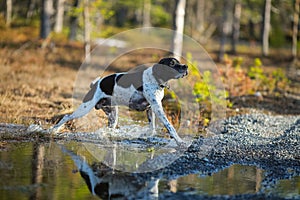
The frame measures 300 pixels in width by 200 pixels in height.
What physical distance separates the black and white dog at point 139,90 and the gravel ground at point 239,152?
0.78 meters

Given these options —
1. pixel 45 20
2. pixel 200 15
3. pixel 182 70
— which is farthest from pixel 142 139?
pixel 200 15

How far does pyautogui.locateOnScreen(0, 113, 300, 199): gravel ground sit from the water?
6.1 inches

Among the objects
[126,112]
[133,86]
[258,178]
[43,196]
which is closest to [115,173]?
[43,196]

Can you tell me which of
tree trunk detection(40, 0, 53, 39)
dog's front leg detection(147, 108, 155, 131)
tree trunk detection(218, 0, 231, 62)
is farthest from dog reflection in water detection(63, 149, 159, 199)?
tree trunk detection(218, 0, 231, 62)

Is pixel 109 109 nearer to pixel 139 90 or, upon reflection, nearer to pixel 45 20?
pixel 139 90

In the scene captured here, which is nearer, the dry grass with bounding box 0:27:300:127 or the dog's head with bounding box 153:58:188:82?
the dog's head with bounding box 153:58:188:82

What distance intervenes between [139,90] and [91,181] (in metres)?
2.99

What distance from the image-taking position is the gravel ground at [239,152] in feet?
23.5

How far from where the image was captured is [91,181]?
262 inches

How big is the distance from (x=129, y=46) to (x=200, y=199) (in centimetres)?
2922

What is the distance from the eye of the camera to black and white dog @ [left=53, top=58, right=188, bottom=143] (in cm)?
909

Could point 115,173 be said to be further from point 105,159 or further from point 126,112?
point 126,112

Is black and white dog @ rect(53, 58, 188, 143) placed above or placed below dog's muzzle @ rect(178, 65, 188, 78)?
below

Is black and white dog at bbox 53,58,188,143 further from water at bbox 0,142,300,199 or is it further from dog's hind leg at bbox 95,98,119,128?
water at bbox 0,142,300,199
